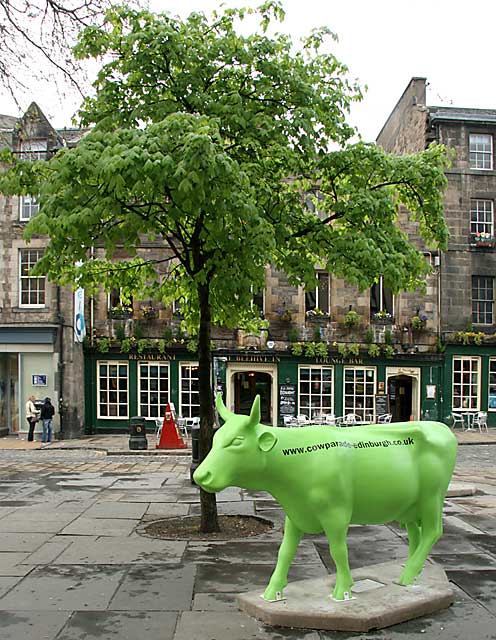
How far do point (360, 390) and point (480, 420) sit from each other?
487 cm

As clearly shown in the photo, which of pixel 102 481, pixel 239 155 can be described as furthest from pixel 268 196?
pixel 102 481

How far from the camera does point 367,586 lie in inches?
265

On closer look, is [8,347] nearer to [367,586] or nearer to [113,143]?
[113,143]

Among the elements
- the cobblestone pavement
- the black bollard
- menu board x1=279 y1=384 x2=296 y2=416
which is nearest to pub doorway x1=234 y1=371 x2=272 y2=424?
menu board x1=279 y1=384 x2=296 y2=416

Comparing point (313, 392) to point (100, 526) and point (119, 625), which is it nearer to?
point (100, 526)

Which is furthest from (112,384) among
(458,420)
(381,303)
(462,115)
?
(462,115)

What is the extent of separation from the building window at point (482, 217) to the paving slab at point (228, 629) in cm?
2579

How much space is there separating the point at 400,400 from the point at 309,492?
24.2 meters

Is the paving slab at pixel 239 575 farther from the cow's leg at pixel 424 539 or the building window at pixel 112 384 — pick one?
the building window at pixel 112 384

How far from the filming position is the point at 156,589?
23.3 ft

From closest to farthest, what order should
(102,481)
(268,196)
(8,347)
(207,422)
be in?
(268,196) < (207,422) < (102,481) < (8,347)

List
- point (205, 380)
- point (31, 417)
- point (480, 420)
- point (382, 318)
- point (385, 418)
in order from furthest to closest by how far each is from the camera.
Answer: point (382, 318) → point (480, 420) → point (385, 418) → point (31, 417) → point (205, 380)

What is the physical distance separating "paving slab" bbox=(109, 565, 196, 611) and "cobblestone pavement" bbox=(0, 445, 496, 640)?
0.04 ft

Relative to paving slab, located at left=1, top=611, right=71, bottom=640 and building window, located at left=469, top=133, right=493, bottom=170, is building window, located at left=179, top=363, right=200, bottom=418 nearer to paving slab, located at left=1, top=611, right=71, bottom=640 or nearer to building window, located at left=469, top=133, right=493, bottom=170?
building window, located at left=469, top=133, right=493, bottom=170
